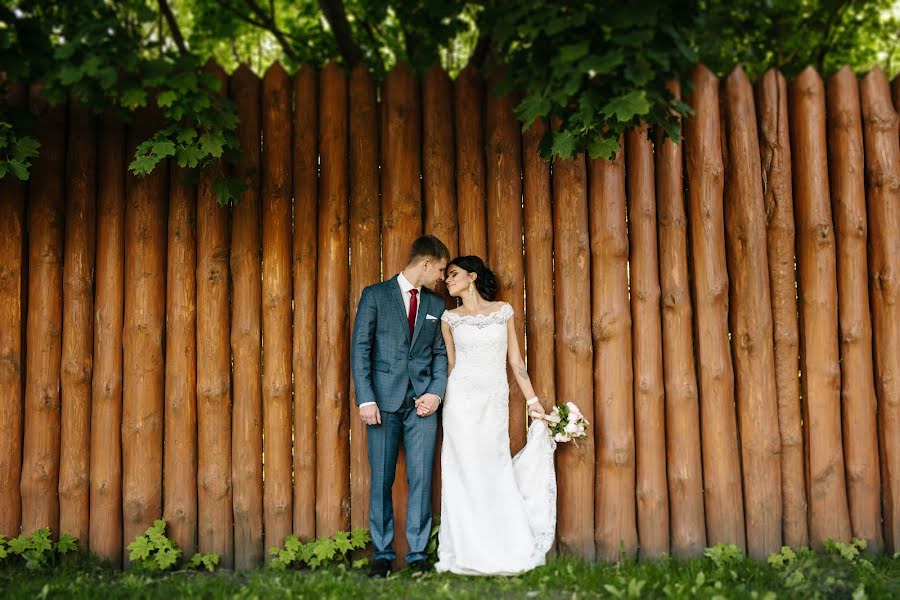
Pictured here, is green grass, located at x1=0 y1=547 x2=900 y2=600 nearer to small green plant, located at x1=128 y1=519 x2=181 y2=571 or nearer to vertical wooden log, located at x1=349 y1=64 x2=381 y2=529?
small green plant, located at x1=128 y1=519 x2=181 y2=571

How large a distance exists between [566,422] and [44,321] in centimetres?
420

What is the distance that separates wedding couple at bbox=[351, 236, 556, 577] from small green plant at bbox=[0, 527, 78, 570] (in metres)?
2.36

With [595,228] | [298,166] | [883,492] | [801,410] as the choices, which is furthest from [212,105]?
[883,492]

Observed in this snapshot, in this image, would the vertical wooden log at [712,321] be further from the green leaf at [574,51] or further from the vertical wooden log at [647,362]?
the green leaf at [574,51]

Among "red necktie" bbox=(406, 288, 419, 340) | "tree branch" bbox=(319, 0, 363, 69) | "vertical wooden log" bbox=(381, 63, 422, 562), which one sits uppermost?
"tree branch" bbox=(319, 0, 363, 69)

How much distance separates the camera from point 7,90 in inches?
231

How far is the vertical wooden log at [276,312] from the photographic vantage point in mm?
5758

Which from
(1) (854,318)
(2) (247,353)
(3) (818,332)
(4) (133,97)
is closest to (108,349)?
(2) (247,353)

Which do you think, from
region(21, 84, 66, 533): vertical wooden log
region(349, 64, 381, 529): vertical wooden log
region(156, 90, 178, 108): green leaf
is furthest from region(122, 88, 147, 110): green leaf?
region(349, 64, 381, 529): vertical wooden log

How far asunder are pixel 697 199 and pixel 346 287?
116 inches

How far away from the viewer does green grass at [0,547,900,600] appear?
4.70m

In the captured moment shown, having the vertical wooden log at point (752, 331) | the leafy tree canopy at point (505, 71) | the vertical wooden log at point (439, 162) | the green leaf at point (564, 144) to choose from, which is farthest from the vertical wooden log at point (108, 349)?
the vertical wooden log at point (752, 331)

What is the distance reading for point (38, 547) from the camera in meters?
5.54

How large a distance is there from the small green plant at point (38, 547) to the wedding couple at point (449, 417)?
2.36m
